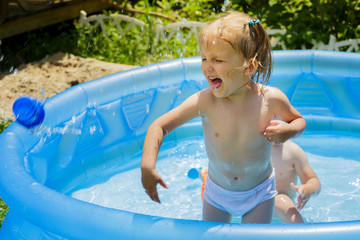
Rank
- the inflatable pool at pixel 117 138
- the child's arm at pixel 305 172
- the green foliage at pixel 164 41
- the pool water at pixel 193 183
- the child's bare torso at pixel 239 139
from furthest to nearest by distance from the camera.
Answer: the green foliage at pixel 164 41, the pool water at pixel 193 183, the child's arm at pixel 305 172, the child's bare torso at pixel 239 139, the inflatable pool at pixel 117 138

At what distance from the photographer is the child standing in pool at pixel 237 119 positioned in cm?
194

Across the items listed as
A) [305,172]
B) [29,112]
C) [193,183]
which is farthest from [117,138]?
[305,172]

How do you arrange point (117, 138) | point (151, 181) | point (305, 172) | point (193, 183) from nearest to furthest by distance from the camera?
1. point (151, 181)
2. point (305, 172)
3. point (193, 183)
4. point (117, 138)

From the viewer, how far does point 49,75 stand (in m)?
4.36

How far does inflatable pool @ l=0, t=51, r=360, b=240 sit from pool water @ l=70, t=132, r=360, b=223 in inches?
4.1

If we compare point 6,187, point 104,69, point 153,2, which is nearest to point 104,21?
point 153,2

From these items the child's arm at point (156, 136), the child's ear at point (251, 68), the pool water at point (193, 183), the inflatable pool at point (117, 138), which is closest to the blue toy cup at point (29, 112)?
the inflatable pool at point (117, 138)

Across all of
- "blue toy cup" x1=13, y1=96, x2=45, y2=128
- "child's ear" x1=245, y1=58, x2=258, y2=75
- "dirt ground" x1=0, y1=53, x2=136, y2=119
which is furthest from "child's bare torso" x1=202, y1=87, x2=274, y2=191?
"dirt ground" x1=0, y1=53, x2=136, y2=119

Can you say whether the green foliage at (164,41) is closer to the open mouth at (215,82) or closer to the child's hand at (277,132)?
the open mouth at (215,82)

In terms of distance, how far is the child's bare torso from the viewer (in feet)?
6.90

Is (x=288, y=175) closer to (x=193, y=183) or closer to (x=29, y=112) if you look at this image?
(x=193, y=183)

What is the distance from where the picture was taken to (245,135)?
2104 millimetres

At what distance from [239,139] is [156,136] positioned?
1.30ft

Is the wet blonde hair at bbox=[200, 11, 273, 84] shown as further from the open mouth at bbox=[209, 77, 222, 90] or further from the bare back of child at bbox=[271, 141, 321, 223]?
the bare back of child at bbox=[271, 141, 321, 223]
